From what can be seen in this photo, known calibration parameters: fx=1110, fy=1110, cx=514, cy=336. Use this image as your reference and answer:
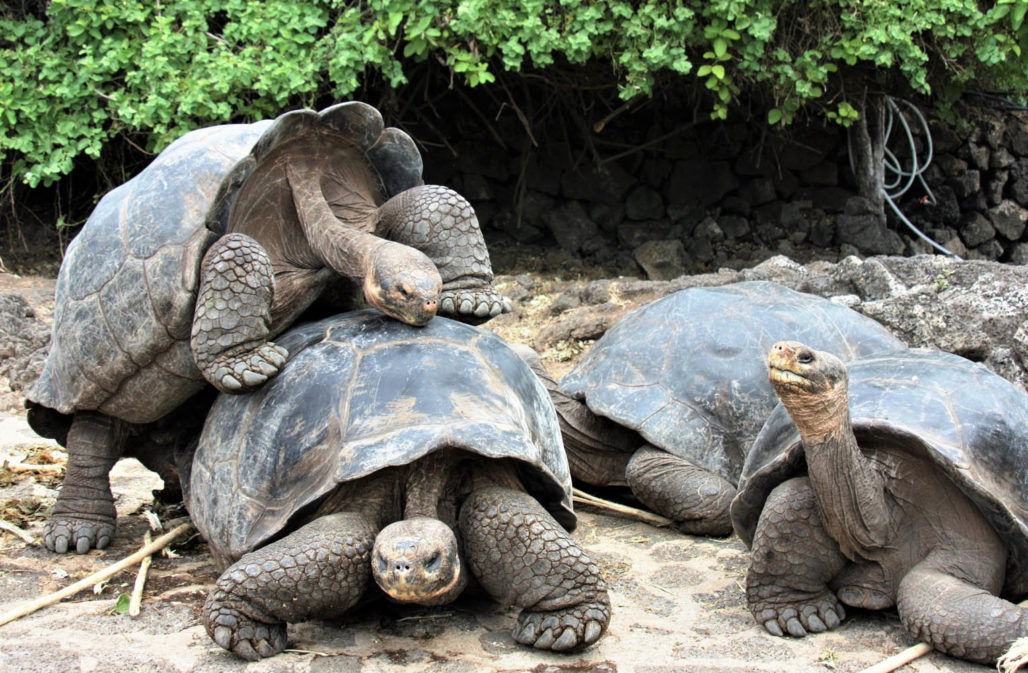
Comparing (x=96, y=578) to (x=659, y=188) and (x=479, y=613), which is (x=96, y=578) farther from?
(x=659, y=188)

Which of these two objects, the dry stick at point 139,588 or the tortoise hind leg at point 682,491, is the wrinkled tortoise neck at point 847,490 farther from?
the dry stick at point 139,588

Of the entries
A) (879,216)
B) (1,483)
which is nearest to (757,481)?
(1,483)

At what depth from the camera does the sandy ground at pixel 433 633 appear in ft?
7.75

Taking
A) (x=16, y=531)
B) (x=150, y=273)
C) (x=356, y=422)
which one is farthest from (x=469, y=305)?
(x=16, y=531)

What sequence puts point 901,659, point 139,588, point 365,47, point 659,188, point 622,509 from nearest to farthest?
1. point 901,659
2. point 139,588
3. point 622,509
4. point 365,47
5. point 659,188

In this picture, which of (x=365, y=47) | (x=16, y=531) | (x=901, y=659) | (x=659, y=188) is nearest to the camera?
(x=901, y=659)

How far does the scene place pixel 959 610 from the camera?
2340mm

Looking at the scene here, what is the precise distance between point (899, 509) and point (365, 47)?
4568 millimetres

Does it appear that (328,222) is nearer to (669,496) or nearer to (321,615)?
(321,615)

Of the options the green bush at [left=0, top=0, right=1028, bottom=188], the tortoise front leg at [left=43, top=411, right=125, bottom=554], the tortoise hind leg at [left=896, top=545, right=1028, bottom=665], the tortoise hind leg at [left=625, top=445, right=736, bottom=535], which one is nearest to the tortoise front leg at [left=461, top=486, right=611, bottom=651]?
the tortoise hind leg at [left=896, top=545, right=1028, bottom=665]

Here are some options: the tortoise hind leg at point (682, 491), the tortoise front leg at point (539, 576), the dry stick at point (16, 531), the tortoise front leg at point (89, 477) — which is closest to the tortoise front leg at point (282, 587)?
the tortoise front leg at point (539, 576)

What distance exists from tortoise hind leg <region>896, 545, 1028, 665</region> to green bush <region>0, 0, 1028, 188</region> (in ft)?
13.6

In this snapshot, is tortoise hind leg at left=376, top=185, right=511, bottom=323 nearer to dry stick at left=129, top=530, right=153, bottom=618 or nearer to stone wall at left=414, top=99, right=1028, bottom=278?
dry stick at left=129, top=530, right=153, bottom=618

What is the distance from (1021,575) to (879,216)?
18.9ft
